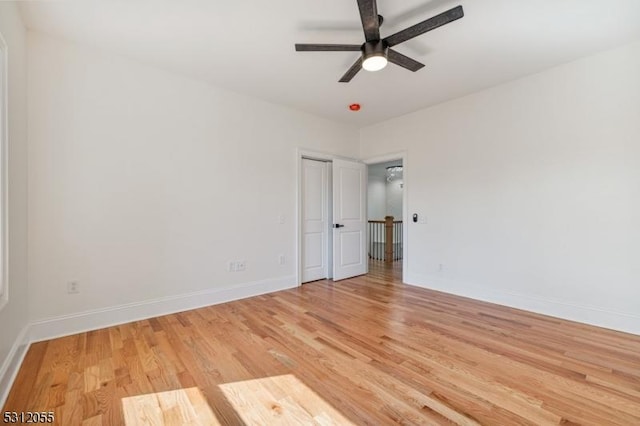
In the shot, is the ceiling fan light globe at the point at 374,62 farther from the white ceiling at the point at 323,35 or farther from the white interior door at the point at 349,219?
the white interior door at the point at 349,219

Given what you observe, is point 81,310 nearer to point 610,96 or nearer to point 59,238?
point 59,238

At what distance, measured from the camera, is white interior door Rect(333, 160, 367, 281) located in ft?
15.1

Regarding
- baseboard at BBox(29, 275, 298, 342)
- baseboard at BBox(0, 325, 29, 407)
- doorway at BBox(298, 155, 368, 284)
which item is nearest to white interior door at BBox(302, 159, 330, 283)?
doorway at BBox(298, 155, 368, 284)

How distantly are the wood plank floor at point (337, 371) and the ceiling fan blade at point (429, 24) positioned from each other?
2.46m

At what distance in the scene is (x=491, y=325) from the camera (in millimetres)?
2756

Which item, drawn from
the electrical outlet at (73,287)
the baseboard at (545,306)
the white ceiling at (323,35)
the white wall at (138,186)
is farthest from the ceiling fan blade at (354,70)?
the electrical outlet at (73,287)

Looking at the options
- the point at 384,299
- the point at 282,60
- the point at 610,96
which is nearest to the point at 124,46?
the point at 282,60

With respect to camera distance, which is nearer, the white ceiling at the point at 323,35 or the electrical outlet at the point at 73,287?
the white ceiling at the point at 323,35

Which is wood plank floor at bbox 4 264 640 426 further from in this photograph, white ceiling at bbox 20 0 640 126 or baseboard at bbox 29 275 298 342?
white ceiling at bbox 20 0 640 126

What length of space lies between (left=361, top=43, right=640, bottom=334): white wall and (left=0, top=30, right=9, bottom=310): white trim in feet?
14.3

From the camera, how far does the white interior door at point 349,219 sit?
459cm

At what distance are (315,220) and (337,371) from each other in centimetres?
280

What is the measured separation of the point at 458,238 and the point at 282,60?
319 cm

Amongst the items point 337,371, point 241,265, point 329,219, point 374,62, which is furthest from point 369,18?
point 329,219
